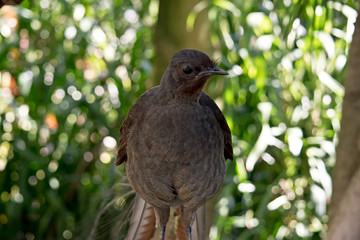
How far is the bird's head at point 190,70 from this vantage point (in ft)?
2.50

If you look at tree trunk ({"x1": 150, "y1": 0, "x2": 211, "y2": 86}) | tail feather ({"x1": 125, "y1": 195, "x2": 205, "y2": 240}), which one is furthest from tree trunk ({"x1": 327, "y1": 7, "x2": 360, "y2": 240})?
tail feather ({"x1": 125, "y1": 195, "x2": 205, "y2": 240})

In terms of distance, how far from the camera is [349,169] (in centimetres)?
Result: 138

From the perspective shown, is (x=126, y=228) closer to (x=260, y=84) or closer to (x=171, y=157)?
(x=171, y=157)

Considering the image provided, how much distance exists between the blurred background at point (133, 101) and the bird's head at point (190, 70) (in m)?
0.93

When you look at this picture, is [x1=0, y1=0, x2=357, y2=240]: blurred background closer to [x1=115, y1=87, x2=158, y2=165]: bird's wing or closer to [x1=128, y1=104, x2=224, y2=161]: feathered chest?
[x1=115, y1=87, x2=158, y2=165]: bird's wing

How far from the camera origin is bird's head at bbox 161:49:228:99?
763 millimetres

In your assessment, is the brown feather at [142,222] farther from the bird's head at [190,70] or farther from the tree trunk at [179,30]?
the tree trunk at [179,30]

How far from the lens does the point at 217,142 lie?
0.89 m

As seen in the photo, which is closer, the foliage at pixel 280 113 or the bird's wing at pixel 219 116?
the bird's wing at pixel 219 116

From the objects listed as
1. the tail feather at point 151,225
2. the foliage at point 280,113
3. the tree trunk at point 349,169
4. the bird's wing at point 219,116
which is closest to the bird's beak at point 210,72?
the bird's wing at point 219,116

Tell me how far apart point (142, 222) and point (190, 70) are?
348 mm

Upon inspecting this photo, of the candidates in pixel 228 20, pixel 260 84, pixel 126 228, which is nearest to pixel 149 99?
pixel 126 228

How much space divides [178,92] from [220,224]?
141 centimetres

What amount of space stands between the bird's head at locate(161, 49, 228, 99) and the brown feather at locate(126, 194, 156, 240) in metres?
0.29
